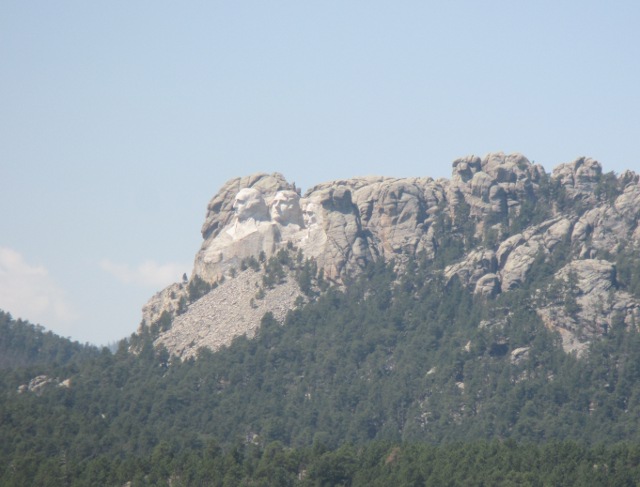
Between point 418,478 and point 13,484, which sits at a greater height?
point 13,484

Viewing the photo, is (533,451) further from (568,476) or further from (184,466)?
(184,466)

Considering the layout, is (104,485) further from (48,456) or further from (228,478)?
(48,456)

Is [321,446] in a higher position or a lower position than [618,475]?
higher

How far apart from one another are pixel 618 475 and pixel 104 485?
58.7 m

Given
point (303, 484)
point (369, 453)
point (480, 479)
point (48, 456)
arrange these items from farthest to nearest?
point (48, 456)
point (369, 453)
point (303, 484)
point (480, 479)

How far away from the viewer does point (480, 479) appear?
157625mm

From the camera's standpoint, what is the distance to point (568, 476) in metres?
159

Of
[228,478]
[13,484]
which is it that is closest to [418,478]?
[228,478]

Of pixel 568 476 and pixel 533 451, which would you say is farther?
pixel 533 451

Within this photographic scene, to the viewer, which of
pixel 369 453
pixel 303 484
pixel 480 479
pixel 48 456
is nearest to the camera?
pixel 480 479

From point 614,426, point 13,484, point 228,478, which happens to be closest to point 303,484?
point 228,478

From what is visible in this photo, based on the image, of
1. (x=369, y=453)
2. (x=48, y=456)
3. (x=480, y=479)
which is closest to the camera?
(x=480, y=479)

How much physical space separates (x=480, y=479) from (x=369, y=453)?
78.3 ft

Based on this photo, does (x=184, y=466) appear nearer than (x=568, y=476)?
No
